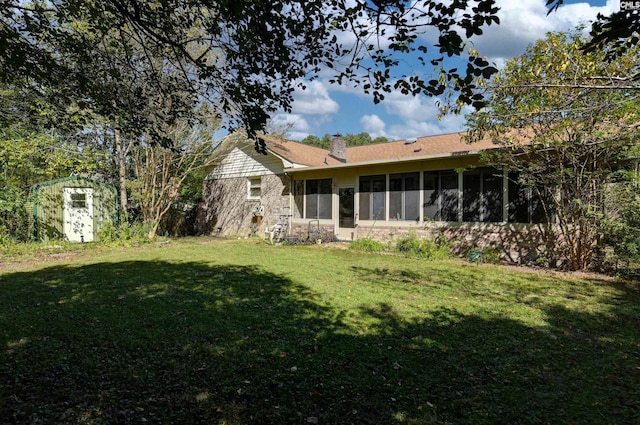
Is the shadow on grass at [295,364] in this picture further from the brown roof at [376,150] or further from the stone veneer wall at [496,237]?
the brown roof at [376,150]

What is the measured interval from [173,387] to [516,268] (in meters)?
8.47

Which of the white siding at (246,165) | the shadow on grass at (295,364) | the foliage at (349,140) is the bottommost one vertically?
the shadow on grass at (295,364)

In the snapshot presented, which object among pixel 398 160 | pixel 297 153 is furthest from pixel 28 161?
pixel 398 160

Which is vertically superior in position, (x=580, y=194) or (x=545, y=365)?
(x=580, y=194)

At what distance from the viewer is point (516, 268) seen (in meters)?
8.80

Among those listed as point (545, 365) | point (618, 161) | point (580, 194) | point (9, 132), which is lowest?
point (545, 365)

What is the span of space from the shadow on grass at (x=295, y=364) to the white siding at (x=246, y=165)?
10641 mm

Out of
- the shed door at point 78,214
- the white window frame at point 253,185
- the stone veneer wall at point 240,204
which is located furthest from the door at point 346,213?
the shed door at point 78,214

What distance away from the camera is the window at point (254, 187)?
16594 mm

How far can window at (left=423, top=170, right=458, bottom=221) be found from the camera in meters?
11.0

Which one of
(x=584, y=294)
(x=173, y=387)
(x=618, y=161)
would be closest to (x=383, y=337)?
(x=173, y=387)

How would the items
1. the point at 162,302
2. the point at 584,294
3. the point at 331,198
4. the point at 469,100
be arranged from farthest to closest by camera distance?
the point at 331,198 → the point at 584,294 → the point at 162,302 → the point at 469,100

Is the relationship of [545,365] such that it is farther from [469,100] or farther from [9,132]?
[9,132]

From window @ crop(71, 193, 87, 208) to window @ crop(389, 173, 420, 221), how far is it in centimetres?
1165
